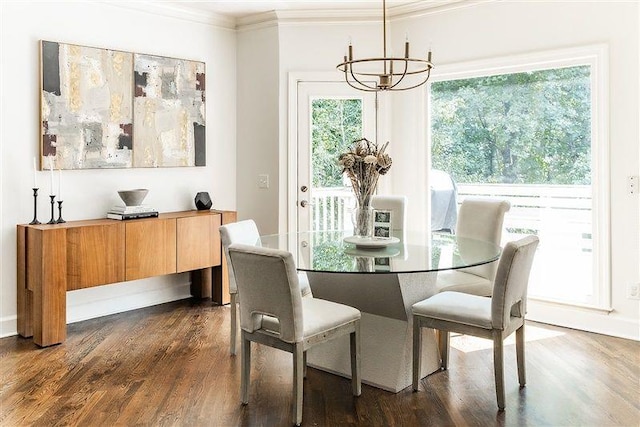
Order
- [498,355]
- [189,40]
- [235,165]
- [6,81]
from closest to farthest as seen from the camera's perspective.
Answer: [498,355], [6,81], [189,40], [235,165]

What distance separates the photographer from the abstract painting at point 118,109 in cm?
414

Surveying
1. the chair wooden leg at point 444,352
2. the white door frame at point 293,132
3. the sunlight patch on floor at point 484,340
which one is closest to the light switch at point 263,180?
the white door frame at point 293,132

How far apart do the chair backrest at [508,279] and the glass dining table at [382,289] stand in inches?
6.0

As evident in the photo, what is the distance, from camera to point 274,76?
510cm

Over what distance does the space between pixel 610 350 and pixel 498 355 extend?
1384 millimetres

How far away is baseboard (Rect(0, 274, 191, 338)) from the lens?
14.2 ft

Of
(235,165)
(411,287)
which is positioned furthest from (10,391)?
(235,165)

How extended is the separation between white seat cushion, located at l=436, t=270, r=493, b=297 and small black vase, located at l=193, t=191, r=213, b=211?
2.28 m

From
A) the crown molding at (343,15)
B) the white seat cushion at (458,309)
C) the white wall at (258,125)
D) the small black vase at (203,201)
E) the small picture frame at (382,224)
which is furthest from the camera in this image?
the white wall at (258,125)

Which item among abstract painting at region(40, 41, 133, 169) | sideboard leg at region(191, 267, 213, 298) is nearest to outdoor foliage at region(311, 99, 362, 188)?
sideboard leg at region(191, 267, 213, 298)

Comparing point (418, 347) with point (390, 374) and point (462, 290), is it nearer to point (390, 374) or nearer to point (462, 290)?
point (390, 374)

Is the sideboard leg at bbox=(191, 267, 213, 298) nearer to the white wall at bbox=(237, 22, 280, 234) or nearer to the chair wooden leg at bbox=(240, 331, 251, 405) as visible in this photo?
the white wall at bbox=(237, 22, 280, 234)

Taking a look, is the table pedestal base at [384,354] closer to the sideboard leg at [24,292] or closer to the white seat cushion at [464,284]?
the white seat cushion at [464,284]

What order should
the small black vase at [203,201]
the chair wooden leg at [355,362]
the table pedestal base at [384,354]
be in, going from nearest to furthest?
the chair wooden leg at [355,362] < the table pedestal base at [384,354] < the small black vase at [203,201]
